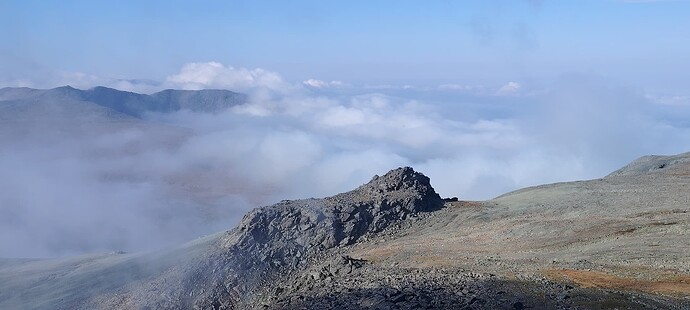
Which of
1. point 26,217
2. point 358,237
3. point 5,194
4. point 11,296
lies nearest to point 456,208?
point 358,237

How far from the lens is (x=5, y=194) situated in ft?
428

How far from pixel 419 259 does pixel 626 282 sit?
8122 mm

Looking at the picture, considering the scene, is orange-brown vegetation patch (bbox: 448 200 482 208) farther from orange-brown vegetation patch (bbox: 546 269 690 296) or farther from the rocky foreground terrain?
orange-brown vegetation patch (bbox: 546 269 690 296)

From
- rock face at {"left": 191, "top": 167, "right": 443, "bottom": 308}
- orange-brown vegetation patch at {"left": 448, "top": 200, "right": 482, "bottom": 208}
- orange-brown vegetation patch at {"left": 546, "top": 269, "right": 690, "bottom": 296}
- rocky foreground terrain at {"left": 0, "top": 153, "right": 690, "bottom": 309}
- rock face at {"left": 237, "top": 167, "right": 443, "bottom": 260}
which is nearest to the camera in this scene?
orange-brown vegetation patch at {"left": 546, "top": 269, "right": 690, "bottom": 296}

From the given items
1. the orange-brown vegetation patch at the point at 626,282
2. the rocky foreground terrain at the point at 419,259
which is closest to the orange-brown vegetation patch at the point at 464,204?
the rocky foreground terrain at the point at 419,259

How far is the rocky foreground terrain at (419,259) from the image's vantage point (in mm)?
20812

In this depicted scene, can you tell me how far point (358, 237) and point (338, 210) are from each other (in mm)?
2055

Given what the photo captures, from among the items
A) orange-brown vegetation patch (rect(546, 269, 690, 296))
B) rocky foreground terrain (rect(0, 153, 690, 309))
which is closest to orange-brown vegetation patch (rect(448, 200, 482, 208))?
rocky foreground terrain (rect(0, 153, 690, 309))

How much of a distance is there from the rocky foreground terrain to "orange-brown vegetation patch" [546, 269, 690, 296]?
0.04 metres

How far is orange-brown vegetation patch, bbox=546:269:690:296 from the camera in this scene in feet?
66.9

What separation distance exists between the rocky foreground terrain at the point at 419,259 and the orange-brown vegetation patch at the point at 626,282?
44 mm

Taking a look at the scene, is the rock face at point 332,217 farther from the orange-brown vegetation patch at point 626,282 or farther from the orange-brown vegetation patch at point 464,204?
the orange-brown vegetation patch at point 626,282

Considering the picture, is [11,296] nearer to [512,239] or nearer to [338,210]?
[338,210]

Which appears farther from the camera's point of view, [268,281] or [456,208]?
[456,208]
